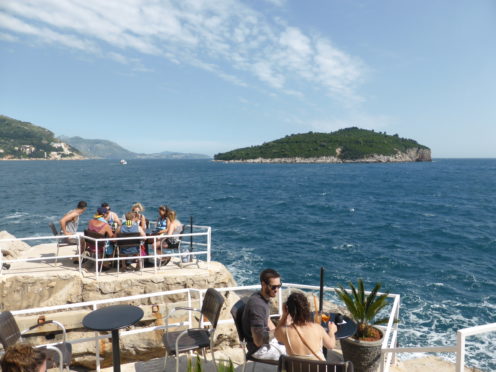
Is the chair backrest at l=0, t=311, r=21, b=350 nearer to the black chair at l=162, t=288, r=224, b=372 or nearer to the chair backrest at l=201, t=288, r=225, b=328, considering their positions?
the black chair at l=162, t=288, r=224, b=372

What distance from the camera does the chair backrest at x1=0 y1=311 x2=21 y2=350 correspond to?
12.7 ft

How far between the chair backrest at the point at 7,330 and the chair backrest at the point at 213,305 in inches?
→ 98.8

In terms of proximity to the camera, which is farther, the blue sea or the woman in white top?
the blue sea

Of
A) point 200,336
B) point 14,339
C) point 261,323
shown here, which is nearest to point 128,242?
point 14,339

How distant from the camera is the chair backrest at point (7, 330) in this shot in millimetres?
3879

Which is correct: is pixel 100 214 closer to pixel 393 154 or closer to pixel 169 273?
pixel 169 273

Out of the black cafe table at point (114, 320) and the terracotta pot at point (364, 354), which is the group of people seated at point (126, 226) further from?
the terracotta pot at point (364, 354)

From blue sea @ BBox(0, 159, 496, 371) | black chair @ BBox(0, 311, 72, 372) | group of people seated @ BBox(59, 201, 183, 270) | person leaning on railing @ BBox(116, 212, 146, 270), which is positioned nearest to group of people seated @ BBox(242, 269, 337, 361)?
black chair @ BBox(0, 311, 72, 372)

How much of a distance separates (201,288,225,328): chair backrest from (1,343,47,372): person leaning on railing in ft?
7.37

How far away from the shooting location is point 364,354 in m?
4.95

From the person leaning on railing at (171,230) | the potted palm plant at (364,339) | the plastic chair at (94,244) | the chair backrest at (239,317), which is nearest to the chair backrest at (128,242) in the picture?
the plastic chair at (94,244)

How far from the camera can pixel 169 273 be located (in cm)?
827

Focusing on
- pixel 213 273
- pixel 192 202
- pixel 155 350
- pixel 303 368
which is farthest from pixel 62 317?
pixel 192 202

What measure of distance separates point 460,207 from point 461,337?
47595mm
